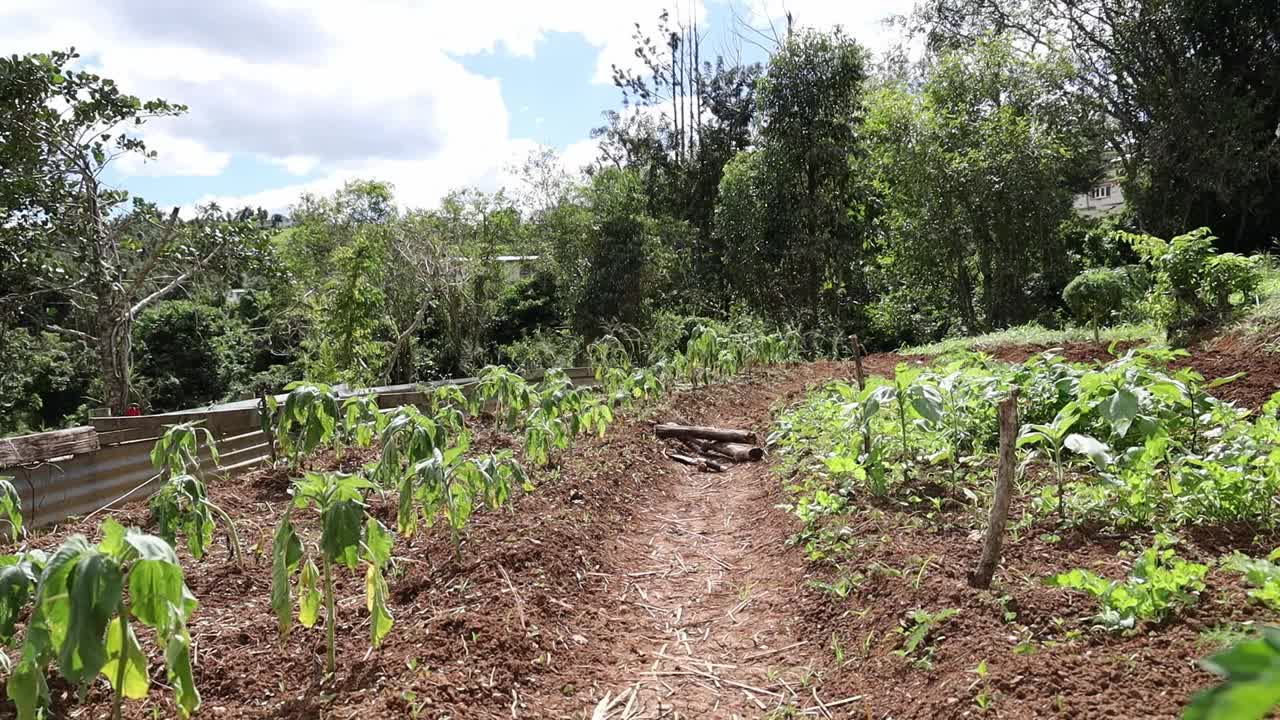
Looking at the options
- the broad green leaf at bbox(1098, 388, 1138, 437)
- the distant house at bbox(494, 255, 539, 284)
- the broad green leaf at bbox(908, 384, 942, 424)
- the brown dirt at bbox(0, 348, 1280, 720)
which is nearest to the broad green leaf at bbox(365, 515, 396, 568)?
the brown dirt at bbox(0, 348, 1280, 720)

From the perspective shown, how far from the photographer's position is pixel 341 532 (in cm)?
213

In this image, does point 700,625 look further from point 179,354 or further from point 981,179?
point 179,354

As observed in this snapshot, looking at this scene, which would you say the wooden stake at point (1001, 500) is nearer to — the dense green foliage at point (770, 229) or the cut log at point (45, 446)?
the cut log at point (45, 446)

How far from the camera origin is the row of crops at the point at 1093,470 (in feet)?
7.38

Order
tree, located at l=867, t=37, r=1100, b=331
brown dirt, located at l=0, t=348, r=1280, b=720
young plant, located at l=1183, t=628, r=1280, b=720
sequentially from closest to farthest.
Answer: young plant, located at l=1183, t=628, r=1280, b=720 < brown dirt, located at l=0, t=348, r=1280, b=720 < tree, located at l=867, t=37, r=1100, b=331

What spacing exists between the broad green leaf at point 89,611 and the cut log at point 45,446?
3.35 m

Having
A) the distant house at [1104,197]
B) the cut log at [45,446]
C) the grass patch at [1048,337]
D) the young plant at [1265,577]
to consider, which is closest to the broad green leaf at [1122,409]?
the young plant at [1265,577]

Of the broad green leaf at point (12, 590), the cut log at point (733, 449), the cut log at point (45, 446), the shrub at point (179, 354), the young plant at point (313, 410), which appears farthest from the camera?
the shrub at point (179, 354)

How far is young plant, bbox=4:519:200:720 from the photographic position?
4.83 feet

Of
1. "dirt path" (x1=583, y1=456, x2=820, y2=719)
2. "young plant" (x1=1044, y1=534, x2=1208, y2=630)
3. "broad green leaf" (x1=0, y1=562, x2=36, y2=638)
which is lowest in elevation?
"dirt path" (x1=583, y1=456, x2=820, y2=719)

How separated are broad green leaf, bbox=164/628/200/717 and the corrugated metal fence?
277 centimetres

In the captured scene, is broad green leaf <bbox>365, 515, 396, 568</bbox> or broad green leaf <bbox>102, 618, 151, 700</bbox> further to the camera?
broad green leaf <bbox>365, 515, 396, 568</bbox>

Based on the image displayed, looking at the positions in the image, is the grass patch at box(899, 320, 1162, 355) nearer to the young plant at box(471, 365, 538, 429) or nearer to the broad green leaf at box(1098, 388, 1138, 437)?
the young plant at box(471, 365, 538, 429)

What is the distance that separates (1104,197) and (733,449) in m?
36.9
